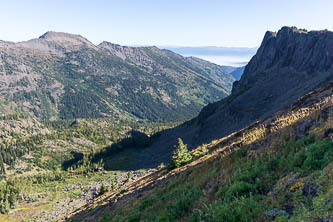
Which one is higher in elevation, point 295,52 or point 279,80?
point 295,52

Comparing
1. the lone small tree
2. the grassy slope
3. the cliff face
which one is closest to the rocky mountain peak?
the cliff face

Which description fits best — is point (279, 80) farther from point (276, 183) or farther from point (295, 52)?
point (276, 183)

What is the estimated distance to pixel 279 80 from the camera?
133 metres

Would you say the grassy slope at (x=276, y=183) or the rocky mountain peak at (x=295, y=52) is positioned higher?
the rocky mountain peak at (x=295, y=52)

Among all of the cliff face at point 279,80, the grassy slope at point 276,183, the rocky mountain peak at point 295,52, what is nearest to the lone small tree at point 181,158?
the grassy slope at point 276,183

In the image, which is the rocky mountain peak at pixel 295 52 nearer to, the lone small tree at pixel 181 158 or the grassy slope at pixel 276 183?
the lone small tree at pixel 181 158

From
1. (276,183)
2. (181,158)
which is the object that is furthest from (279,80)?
(276,183)

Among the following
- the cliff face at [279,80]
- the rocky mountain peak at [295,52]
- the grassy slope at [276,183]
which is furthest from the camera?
the rocky mountain peak at [295,52]

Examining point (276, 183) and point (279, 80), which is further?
point (279, 80)

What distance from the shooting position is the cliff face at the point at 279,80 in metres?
111

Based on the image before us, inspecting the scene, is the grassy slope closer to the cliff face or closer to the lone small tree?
the lone small tree

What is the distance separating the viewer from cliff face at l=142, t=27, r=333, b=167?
4368 inches

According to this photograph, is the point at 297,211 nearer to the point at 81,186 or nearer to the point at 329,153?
the point at 329,153

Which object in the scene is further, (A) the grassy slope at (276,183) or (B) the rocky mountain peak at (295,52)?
(B) the rocky mountain peak at (295,52)
